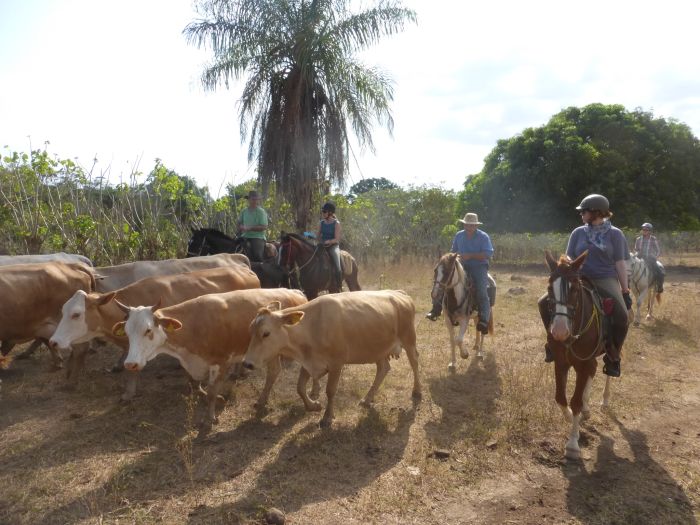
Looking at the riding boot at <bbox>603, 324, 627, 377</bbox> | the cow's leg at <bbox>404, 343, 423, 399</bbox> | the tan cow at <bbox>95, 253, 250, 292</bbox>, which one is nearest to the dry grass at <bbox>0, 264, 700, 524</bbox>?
the cow's leg at <bbox>404, 343, 423, 399</bbox>

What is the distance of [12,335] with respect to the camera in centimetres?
729

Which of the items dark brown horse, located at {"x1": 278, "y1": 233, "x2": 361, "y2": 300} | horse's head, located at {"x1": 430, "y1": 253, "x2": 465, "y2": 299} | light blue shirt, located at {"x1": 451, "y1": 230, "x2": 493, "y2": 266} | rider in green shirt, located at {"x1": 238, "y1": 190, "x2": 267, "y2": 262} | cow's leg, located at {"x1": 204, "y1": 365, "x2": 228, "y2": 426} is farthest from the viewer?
rider in green shirt, located at {"x1": 238, "y1": 190, "x2": 267, "y2": 262}

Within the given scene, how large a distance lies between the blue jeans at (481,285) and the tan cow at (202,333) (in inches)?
138

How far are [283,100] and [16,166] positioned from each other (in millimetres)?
6437

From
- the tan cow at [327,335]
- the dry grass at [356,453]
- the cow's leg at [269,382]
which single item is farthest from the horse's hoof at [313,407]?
the cow's leg at [269,382]

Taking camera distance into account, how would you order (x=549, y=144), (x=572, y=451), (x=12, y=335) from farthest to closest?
1. (x=549, y=144)
2. (x=12, y=335)
3. (x=572, y=451)

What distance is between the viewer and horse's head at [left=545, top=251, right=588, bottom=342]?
4938 mm

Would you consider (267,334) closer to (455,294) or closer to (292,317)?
(292,317)

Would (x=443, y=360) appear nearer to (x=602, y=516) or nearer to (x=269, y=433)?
(x=269, y=433)

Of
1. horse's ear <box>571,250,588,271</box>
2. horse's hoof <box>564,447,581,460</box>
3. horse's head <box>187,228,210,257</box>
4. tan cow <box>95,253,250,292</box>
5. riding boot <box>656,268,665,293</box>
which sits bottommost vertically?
horse's hoof <box>564,447,581,460</box>

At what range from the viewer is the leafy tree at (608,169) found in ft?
75.6

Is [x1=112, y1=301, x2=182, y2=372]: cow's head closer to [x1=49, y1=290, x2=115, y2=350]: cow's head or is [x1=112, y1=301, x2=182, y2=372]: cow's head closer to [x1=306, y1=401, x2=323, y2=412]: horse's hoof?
[x1=49, y1=290, x2=115, y2=350]: cow's head

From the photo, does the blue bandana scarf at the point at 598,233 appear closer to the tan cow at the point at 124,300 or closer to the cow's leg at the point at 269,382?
the cow's leg at the point at 269,382

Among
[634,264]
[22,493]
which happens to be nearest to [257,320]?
[22,493]
